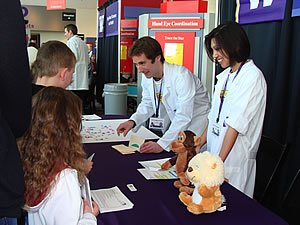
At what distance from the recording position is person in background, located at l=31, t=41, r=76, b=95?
1.62 m

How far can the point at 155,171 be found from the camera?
64.2 inches

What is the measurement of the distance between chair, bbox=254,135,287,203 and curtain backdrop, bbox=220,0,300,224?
7.0 inches

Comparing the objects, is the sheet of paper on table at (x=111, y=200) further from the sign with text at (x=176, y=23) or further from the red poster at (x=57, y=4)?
the red poster at (x=57, y=4)

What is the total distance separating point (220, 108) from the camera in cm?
191

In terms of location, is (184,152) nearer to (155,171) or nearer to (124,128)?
(155,171)

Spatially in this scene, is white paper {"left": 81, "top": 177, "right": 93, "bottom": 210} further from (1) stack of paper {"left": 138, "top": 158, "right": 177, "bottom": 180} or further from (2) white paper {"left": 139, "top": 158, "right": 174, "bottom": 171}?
(2) white paper {"left": 139, "top": 158, "right": 174, "bottom": 171}

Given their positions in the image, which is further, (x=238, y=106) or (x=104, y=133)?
(x=104, y=133)

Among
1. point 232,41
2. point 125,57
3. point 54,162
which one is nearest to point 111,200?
point 54,162

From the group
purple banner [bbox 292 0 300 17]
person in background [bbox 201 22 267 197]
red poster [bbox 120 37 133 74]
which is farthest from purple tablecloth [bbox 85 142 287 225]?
red poster [bbox 120 37 133 74]

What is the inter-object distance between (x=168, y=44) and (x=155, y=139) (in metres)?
1.95

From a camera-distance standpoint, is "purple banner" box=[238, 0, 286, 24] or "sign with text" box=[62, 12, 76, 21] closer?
"purple banner" box=[238, 0, 286, 24]

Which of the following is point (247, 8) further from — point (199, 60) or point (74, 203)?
point (74, 203)

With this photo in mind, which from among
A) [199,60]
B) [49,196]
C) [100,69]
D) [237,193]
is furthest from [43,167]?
[100,69]

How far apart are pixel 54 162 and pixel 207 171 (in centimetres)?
48
